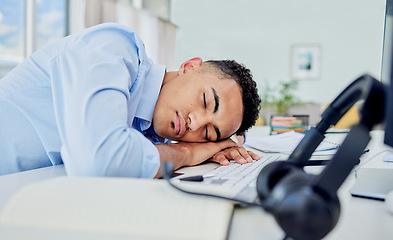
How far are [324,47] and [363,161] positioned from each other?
4727 mm

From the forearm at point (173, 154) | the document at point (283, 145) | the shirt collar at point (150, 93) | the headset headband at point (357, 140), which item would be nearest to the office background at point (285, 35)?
the document at point (283, 145)

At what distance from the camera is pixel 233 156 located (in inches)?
37.1

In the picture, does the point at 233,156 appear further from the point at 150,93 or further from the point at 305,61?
the point at 305,61

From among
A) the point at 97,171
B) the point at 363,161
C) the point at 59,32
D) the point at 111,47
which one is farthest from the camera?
the point at 59,32

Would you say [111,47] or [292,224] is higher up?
[111,47]

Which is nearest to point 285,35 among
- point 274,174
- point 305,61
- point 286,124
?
point 305,61

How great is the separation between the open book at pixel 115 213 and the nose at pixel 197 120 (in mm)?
465

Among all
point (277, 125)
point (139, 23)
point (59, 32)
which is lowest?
point (277, 125)

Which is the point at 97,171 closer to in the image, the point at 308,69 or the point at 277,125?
Result: the point at 277,125

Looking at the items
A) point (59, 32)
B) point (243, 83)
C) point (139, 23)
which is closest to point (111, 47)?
point (243, 83)

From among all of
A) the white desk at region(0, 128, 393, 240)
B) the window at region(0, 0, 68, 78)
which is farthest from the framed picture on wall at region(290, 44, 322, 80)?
the white desk at region(0, 128, 393, 240)

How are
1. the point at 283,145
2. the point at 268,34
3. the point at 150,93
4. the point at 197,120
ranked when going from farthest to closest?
the point at 268,34
the point at 283,145
the point at 150,93
the point at 197,120

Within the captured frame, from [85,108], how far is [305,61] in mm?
5210

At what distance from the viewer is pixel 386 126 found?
360mm
